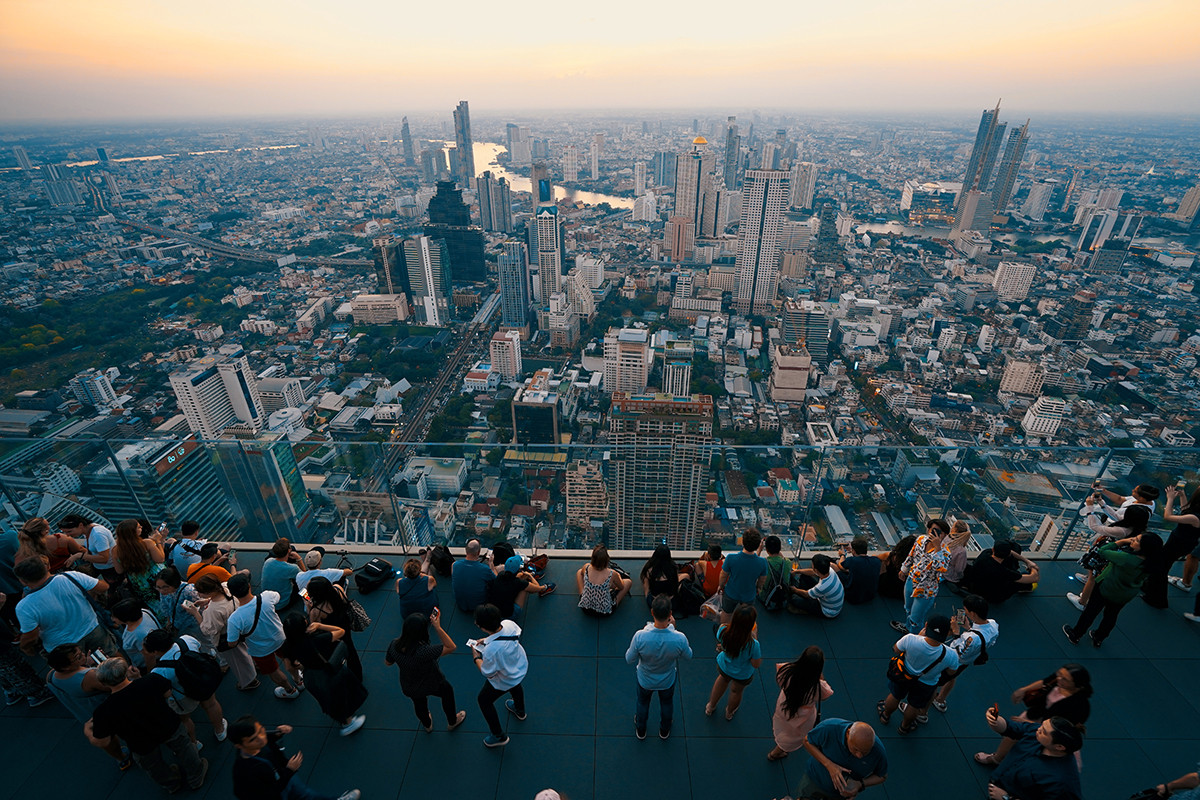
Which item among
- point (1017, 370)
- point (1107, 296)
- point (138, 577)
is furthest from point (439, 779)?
point (1107, 296)

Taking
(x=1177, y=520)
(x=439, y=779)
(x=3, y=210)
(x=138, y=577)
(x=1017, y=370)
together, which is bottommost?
(x=1017, y=370)

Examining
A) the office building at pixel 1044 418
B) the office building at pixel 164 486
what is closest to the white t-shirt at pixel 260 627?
the office building at pixel 164 486

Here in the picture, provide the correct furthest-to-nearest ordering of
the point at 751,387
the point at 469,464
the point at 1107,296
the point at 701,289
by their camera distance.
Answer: the point at 701,289 < the point at 1107,296 < the point at 751,387 < the point at 469,464

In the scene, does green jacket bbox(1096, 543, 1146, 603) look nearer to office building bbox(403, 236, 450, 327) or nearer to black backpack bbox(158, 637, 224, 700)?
black backpack bbox(158, 637, 224, 700)

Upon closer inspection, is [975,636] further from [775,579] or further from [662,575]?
[662,575]

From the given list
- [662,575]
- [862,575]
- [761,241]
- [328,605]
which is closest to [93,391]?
[328,605]

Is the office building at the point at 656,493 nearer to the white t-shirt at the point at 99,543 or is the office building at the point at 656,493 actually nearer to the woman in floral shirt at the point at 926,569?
the woman in floral shirt at the point at 926,569

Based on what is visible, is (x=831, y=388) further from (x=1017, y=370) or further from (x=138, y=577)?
(x=138, y=577)
